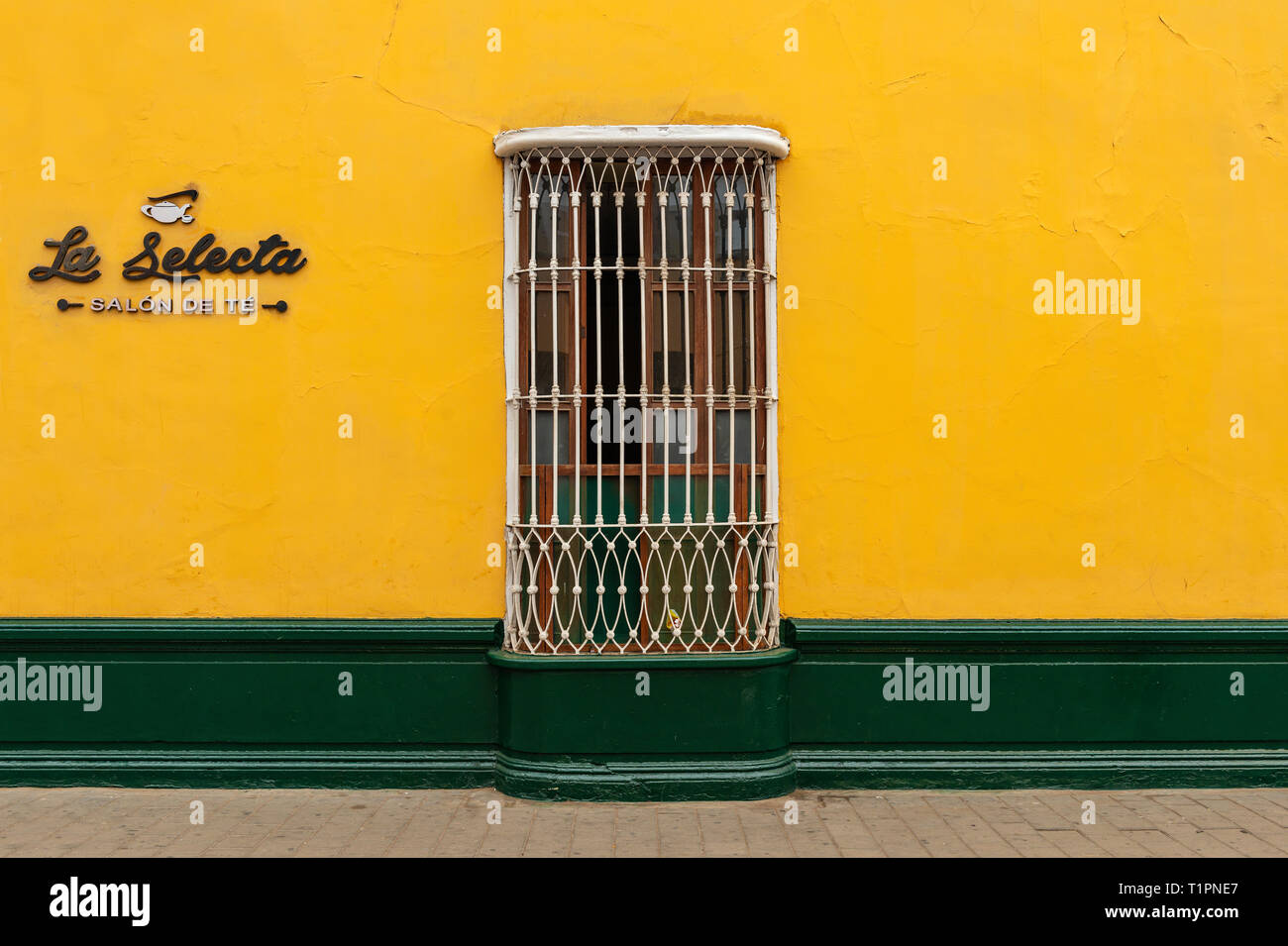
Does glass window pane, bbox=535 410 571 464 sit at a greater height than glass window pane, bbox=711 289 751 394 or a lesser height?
lesser

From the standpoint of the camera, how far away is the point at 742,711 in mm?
6395

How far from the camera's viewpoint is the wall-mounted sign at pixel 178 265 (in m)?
6.52

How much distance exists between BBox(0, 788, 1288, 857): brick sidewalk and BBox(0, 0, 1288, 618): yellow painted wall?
962 mm

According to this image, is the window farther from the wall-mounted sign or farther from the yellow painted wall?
the wall-mounted sign

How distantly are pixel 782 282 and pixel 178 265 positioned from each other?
3131 millimetres

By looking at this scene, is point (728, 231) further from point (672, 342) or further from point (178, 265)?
point (178, 265)

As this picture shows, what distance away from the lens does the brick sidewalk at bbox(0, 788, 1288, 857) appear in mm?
5617

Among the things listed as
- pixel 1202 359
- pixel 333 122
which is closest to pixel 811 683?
pixel 1202 359

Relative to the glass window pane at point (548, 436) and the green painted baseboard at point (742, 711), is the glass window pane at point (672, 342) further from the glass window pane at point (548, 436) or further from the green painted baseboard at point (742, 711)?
the green painted baseboard at point (742, 711)

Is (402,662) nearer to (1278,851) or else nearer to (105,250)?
(105,250)

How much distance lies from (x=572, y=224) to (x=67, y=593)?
10.7ft

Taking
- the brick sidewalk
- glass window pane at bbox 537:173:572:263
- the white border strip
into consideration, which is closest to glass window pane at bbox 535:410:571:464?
glass window pane at bbox 537:173:572:263

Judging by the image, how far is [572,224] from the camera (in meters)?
6.46

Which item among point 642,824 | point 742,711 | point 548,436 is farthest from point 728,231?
point 642,824
